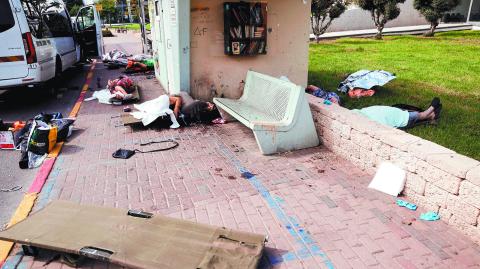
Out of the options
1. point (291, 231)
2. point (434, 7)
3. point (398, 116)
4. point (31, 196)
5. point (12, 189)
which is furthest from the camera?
point (434, 7)

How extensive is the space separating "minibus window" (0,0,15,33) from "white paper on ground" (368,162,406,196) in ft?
22.7

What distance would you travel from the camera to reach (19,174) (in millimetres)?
4730

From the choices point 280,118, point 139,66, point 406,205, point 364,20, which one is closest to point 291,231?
point 406,205

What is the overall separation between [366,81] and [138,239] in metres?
6.41

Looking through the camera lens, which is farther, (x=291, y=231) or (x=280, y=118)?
(x=280, y=118)

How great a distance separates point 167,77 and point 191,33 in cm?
205

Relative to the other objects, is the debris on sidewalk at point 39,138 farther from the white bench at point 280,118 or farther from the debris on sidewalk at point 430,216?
the debris on sidewalk at point 430,216

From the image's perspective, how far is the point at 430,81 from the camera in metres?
8.95

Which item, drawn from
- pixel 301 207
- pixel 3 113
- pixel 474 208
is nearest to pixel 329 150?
pixel 301 207

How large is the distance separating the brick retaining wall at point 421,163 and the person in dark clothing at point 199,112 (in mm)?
→ 2392

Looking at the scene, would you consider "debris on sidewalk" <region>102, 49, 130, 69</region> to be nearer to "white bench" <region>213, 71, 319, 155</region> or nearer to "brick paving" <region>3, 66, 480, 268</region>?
"brick paving" <region>3, 66, 480, 268</region>

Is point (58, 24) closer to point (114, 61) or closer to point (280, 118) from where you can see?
point (114, 61)

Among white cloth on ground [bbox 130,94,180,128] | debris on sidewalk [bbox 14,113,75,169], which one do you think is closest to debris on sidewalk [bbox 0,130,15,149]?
debris on sidewalk [bbox 14,113,75,169]

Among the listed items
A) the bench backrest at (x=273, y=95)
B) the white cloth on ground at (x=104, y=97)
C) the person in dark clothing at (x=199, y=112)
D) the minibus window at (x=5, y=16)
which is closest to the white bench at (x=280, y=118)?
the bench backrest at (x=273, y=95)
